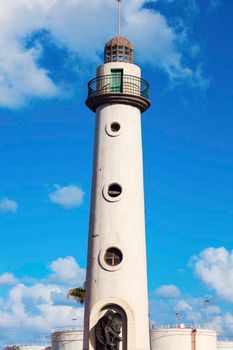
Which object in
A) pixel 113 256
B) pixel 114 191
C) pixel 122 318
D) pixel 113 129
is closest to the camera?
pixel 122 318

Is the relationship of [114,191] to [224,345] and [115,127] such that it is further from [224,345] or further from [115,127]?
[224,345]

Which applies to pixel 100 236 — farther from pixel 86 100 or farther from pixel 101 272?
pixel 86 100

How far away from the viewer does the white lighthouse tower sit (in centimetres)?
3275

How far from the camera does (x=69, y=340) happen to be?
49.4 metres

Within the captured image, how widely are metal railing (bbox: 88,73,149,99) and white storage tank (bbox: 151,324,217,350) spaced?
1984 cm

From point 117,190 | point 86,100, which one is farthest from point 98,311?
point 86,100

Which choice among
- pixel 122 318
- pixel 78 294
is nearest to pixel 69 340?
pixel 78 294

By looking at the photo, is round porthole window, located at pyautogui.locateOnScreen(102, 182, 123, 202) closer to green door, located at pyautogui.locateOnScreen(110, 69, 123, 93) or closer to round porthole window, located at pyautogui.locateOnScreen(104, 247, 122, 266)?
round porthole window, located at pyautogui.locateOnScreen(104, 247, 122, 266)

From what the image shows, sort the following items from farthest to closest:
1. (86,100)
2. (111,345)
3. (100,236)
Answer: (86,100) < (100,236) < (111,345)

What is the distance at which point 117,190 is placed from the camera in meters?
34.7

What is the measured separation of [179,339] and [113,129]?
64.5ft

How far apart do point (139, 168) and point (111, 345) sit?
29.4 feet

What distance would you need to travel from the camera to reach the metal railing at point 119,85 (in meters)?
35.9

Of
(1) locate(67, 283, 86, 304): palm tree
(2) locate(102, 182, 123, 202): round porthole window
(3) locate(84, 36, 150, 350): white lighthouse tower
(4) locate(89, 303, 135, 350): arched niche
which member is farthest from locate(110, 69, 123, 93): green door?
(1) locate(67, 283, 86, 304): palm tree
